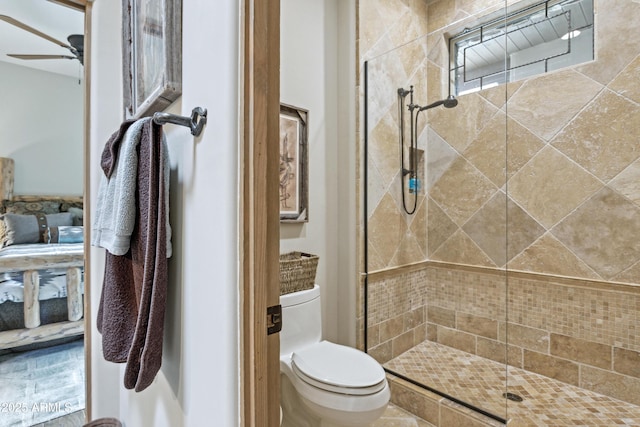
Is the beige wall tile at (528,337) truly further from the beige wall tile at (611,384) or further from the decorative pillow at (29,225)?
the decorative pillow at (29,225)

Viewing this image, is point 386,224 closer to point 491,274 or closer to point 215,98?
point 491,274

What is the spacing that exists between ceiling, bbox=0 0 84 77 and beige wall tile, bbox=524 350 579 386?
11.7ft

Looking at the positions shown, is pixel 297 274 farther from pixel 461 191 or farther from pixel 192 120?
pixel 461 191

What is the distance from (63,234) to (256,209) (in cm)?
307

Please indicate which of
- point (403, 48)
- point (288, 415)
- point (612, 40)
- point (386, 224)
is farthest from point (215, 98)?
point (612, 40)

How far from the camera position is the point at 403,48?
224 centimetres

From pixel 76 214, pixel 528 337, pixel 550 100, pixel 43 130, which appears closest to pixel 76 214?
pixel 76 214

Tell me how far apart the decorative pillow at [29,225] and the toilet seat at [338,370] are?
8.48 ft

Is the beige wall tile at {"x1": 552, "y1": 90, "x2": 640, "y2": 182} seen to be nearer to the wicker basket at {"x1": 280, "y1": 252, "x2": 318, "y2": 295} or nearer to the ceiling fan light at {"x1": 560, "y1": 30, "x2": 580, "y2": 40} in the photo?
the ceiling fan light at {"x1": 560, "y1": 30, "x2": 580, "y2": 40}

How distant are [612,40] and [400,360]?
2.23m

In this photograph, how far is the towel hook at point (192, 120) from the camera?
779 millimetres

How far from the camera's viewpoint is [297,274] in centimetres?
167

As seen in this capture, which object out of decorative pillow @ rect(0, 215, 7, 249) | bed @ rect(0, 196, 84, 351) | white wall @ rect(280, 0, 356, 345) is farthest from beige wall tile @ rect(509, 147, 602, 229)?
decorative pillow @ rect(0, 215, 7, 249)

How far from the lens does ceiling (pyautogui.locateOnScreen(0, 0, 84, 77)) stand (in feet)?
7.66
